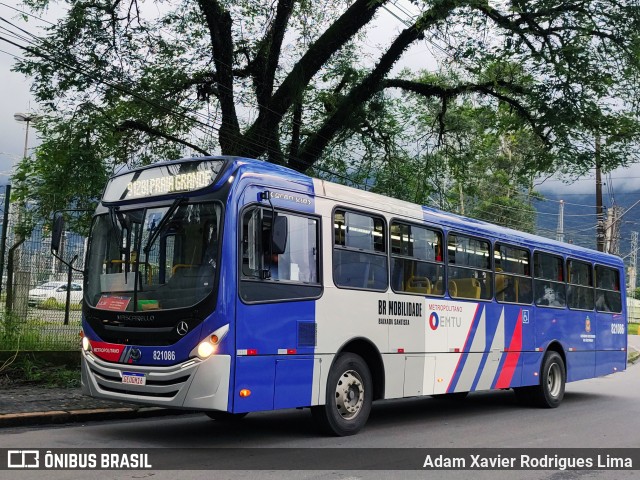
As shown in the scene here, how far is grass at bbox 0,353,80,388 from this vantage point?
12.6 m

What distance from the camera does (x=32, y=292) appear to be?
43.3ft

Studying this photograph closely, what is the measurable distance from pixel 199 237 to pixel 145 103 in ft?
34.0

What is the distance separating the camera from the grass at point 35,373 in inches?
496

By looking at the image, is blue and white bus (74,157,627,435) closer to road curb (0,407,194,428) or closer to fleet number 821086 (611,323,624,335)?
road curb (0,407,194,428)

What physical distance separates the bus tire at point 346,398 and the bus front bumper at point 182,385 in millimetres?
1712

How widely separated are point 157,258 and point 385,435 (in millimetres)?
3703

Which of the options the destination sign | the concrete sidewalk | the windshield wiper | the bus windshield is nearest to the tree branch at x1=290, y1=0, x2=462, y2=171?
the concrete sidewalk

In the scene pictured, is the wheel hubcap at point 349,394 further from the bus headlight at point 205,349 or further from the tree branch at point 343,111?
the tree branch at point 343,111

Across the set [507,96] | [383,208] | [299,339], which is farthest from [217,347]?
[507,96]

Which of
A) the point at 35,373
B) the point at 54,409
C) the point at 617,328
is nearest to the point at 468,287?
the point at 617,328

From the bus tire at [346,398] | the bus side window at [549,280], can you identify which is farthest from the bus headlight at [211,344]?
the bus side window at [549,280]

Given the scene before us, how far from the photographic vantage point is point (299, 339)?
344 inches

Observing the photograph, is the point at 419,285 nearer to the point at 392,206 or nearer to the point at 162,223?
the point at 392,206

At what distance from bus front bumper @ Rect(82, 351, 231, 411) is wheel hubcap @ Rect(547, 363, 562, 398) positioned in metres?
8.19
